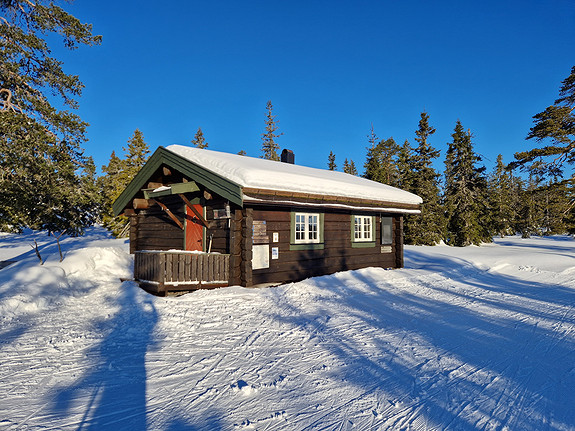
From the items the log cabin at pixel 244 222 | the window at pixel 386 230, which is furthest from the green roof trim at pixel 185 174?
the window at pixel 386 230

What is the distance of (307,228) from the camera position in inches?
442

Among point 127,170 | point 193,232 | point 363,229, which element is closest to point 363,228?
point 363,229

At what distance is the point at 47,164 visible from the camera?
450 inches

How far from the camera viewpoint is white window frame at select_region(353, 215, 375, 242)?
42.3 feet

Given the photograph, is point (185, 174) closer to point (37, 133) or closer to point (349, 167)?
point (37, 133)

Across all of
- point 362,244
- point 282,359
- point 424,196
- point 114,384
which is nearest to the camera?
point 114,384

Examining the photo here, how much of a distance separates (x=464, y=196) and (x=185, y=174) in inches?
1034

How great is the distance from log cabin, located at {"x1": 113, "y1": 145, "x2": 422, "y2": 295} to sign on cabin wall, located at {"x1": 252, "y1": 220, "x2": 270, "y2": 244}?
0.03 meters

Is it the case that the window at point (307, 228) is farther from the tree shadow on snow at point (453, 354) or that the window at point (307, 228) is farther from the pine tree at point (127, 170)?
the pine tree at point (127, 170)

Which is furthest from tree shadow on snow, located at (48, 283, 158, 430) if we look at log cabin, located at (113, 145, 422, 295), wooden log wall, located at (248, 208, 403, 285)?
wooden log wall, located at (248, 208, 403, 285)

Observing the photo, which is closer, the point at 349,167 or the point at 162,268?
the point at 162,268

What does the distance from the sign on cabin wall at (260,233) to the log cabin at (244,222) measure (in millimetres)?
29

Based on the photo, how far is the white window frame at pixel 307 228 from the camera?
10961 mm

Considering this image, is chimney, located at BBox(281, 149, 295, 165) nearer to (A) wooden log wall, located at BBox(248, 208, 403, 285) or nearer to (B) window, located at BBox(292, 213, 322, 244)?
(A) wooden log wall, located at BBox(248, 208, 403, 285)
